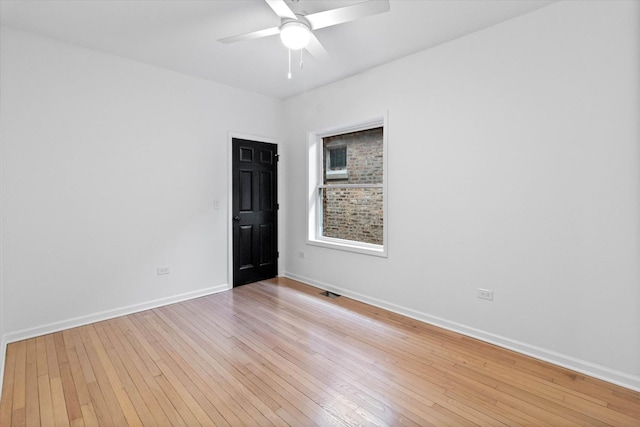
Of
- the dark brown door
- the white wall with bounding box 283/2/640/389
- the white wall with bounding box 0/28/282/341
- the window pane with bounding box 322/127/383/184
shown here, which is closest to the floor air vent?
the white wall with bounding box 283/2/640/389

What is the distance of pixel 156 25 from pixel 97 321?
9.61 ft

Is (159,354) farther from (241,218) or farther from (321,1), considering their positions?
(321,1)

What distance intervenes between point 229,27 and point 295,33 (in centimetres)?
81

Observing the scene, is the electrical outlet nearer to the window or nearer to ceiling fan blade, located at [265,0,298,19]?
the window

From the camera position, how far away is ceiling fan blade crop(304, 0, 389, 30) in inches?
74.8

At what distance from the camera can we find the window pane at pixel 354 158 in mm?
3854

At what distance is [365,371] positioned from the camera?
90.2 inches

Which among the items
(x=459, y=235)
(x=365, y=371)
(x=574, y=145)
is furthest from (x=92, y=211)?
(x=574, y=145)

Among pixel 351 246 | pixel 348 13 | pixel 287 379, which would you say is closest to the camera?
pixel 348 13

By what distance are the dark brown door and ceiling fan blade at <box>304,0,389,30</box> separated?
2.41 metres

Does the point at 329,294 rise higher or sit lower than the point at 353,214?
lower

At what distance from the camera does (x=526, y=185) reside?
2.54m

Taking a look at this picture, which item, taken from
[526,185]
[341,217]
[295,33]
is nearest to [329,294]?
A: [341,217]

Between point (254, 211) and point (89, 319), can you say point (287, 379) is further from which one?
point (254, 211)
